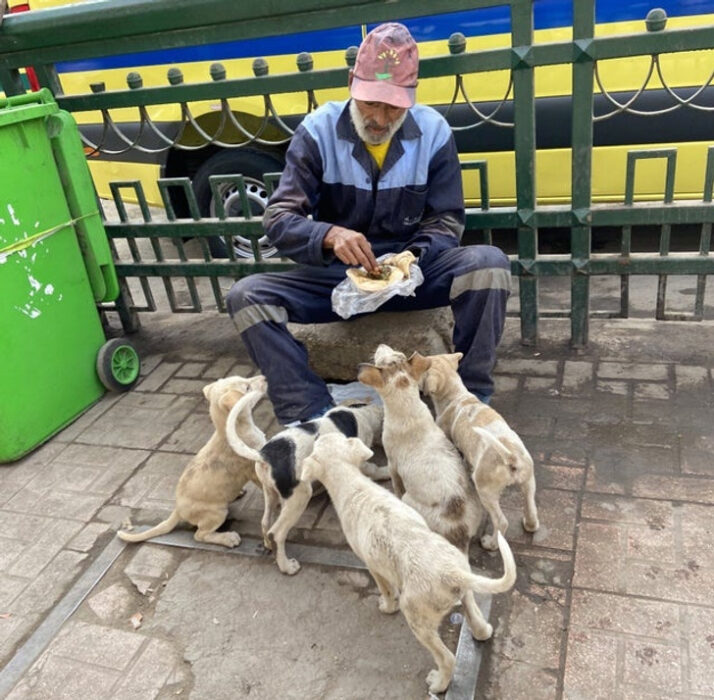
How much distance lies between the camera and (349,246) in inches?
133

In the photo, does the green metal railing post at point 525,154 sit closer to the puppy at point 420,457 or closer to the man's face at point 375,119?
the man's face at point 375,119

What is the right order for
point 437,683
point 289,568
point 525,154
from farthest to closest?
point 525,154, point 289,568, point 437,683

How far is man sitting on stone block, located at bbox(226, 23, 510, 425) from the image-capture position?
3.45 m

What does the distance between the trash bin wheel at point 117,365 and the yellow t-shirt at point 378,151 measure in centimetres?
210

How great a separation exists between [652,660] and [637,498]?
2.76 ft

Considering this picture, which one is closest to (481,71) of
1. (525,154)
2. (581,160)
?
(525,154)

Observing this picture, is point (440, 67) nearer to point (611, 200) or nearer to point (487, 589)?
point (611, 200)

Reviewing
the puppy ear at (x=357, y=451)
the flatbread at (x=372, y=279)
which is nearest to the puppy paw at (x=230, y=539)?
the puppy ear at (x=357, y=451)

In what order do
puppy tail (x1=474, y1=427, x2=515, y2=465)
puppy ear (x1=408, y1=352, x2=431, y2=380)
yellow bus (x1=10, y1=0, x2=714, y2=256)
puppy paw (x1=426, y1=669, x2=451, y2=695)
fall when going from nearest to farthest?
puppy paw (x1=426, y1=669, x2=451, y2=695)
puppy tail (x1=474, y1=427, x2=515, y2=465)
puppy ear (x1=408, y1=352, x2=431, y2=380)
yellow bus (x1=10, y1=0, x2=714, y2=256)

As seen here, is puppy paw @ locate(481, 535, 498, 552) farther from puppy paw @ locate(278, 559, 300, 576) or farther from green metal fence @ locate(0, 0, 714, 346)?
green metal fence @ locate(0, 0, 714, 346)

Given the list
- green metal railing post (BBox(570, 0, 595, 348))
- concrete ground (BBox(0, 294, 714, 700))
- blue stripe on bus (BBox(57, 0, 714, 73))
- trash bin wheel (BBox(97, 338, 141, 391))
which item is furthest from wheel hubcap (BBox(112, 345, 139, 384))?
green metal railing post (BBox(570, 0, 595, 348))

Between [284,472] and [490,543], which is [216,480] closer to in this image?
[284,472]

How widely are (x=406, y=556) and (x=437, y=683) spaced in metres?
0.48

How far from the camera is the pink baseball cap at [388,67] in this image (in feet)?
10.6
